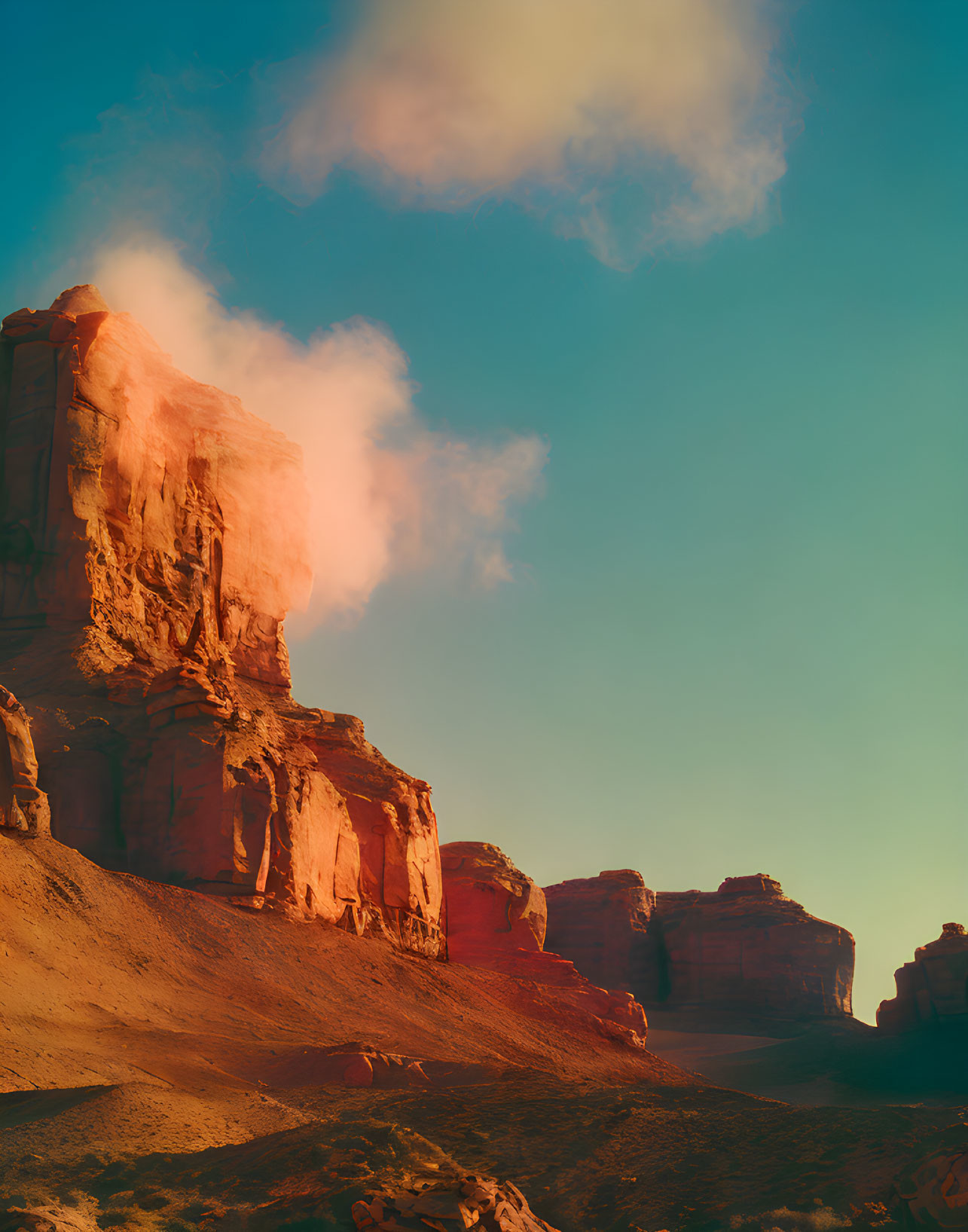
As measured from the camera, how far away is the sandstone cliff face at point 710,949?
257ft

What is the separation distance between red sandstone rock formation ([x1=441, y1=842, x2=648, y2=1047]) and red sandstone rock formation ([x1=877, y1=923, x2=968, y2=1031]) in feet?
76.3

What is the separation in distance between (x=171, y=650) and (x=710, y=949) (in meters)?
49.5

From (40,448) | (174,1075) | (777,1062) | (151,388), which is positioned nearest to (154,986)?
(174,1075)

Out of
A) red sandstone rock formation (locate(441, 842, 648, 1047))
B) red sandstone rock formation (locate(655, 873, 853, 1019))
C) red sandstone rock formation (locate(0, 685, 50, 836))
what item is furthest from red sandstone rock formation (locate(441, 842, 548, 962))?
red sandstone rock formation (locate(0, 685, 50, 836))

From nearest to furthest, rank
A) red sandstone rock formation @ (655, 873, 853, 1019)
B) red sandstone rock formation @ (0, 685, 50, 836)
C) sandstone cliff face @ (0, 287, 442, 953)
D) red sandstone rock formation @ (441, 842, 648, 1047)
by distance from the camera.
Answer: red sandstone rock formation @ (0, 685, 50, 836), sandstone cliff face @ (0, 287, 442, 953), red sandstone rock formation @ (441, 842, 648, 1047), red sandstone rock formation @ (655, 873, 853, 1019)

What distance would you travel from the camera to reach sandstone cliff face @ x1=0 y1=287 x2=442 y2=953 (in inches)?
1497

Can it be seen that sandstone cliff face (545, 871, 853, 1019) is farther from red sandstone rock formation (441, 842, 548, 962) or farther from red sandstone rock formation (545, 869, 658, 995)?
red sandstone rock formation (441, 842, 548, 962)

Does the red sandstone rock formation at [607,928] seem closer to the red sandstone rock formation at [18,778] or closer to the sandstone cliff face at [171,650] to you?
the sandstone cliff face at [171,650]

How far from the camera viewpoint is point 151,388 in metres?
52.7

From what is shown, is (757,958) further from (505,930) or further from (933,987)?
(505,930)

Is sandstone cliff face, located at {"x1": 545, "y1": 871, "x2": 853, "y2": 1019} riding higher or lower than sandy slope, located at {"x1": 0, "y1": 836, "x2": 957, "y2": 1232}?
higher

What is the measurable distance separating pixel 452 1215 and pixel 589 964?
6605 centimetres

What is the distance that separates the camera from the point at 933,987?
6850cm

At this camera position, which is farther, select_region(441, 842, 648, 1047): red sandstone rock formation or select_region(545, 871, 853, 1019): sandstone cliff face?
select_region(545, 871, 853, 1019): sandstone cliff face
